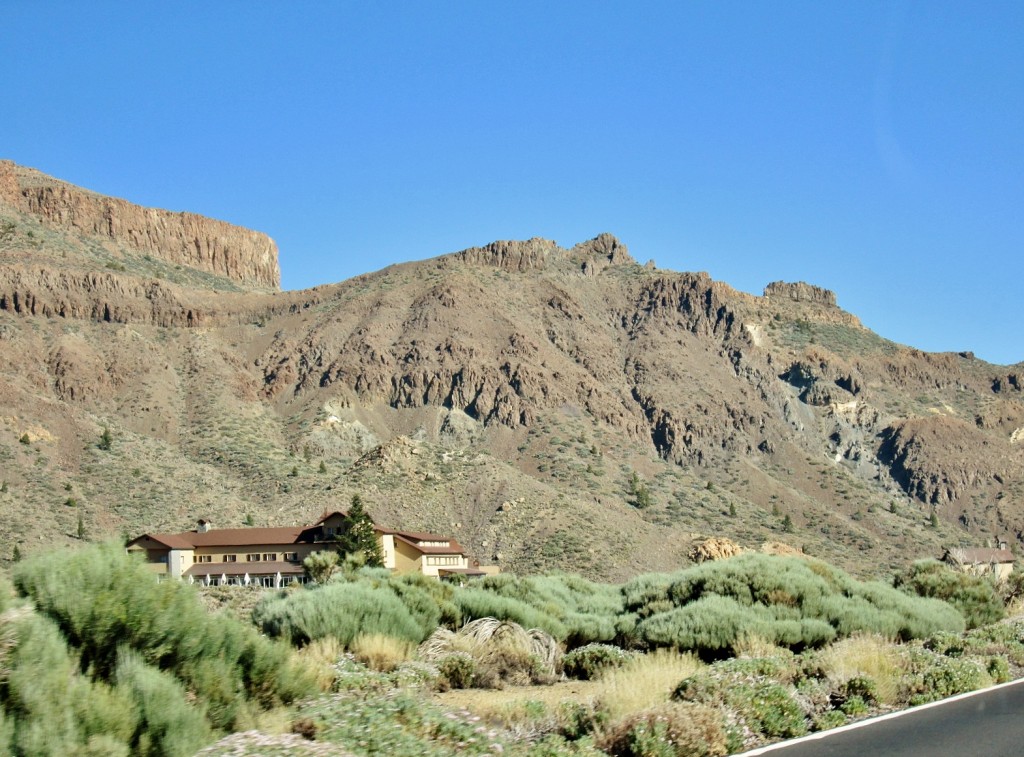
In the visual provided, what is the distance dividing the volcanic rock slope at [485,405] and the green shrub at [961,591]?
129 ft

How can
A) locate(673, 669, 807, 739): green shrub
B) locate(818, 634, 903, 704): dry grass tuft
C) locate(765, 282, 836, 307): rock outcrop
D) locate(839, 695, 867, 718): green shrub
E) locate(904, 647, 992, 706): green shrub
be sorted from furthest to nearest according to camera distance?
1. locate(765, 282, 836, 307): rock outcrop
2. locate(904, 647, 992, 706): green shrub
3. locate(818, 634, 903, 704): dry grass tuft
4. locate(839, 695, 867, 718): green shrub
5. locate(673, 669, 807, 739): green shrub

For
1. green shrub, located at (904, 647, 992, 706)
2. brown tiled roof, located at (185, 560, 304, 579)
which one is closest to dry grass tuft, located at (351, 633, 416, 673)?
green shrub, located at (904, 647, 992, 706)

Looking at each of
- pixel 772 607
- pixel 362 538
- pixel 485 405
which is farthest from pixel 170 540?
pixel 485 405

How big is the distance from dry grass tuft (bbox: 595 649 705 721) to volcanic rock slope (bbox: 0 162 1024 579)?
2021 inches

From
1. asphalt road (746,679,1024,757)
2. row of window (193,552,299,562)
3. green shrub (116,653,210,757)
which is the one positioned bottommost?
row of window (193,552,299,562)

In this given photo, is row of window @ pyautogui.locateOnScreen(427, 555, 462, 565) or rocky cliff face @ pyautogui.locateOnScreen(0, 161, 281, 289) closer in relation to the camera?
row of window @ pyautogui.locateOnScreen(427, 555, 462, 565)

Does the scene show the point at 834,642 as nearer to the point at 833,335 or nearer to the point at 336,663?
the point at 336,663

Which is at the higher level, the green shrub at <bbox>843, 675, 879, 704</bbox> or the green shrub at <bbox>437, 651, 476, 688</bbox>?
the green shrub at <bbox>843, 675, 879, 704</bbox>

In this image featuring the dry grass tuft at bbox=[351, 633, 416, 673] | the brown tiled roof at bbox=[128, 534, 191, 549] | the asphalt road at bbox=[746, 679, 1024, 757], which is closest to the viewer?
the asphalt road at bbox=[746, 679, 1024, 757]

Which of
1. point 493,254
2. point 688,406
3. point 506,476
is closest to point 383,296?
point 493,254

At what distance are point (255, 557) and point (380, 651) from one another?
47952 mm

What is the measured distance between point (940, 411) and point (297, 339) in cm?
8247

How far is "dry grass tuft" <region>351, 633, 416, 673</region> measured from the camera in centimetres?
1655

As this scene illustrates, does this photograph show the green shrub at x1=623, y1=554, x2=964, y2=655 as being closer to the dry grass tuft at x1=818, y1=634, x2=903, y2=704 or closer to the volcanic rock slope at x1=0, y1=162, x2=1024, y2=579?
the dry grass tuft at x1=818, y1=634, x2=903, y2=704
